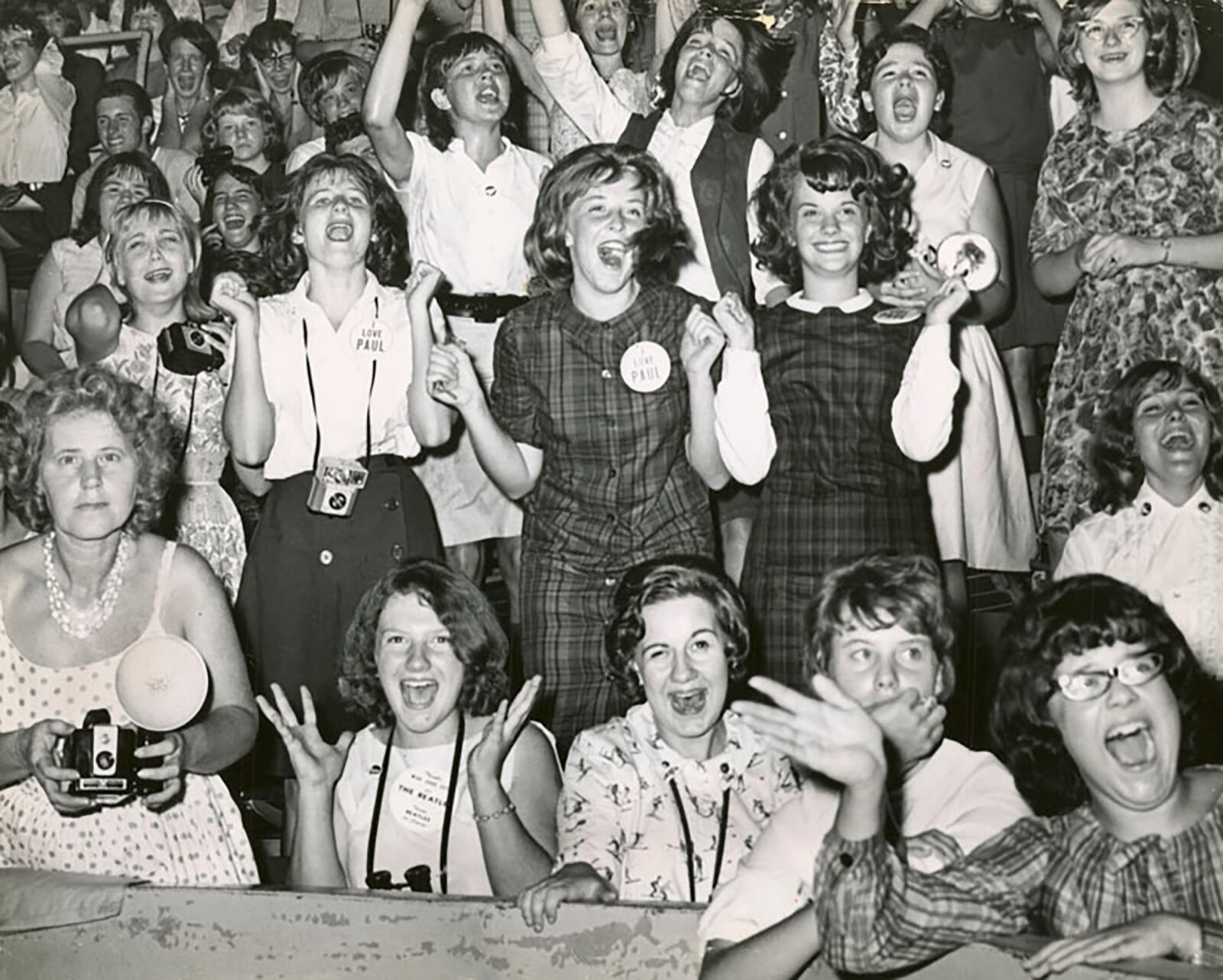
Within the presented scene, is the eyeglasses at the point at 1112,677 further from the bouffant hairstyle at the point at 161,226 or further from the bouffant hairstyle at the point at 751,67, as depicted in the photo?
the bouffant hairstyle at the point at 161,226

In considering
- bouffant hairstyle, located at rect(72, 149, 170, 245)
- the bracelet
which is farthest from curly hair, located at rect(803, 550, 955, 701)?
bouffant hairstyle, located at rect(72, 149, 170, 245)

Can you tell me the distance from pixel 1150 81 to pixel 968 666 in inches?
55.7

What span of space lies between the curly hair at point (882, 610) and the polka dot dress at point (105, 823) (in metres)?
1.32

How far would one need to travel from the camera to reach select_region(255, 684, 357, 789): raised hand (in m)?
4.30

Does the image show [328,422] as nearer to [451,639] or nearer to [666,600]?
[451,639]

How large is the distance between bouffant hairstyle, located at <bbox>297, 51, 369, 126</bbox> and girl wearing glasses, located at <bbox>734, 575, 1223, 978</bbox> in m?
2.15

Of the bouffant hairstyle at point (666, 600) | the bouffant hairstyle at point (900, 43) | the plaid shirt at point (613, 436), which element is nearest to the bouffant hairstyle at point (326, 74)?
the plaid shirt at point (613, 436)

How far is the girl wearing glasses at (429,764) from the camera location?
4.18 metres

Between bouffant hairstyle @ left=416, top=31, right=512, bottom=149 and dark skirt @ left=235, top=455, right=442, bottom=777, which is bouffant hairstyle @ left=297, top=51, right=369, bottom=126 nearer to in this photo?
bouffant hairstyle @ left=416, top=31, right=512, bottom=149

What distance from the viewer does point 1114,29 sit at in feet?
15.0

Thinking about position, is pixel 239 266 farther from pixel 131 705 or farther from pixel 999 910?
pixel 999 910

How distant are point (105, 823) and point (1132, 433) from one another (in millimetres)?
2386

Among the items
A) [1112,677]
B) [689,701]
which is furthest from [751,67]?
[1112,677]

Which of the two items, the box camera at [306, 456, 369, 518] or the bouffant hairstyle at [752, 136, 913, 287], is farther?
the box camera at [306, 456, 369, 518]
